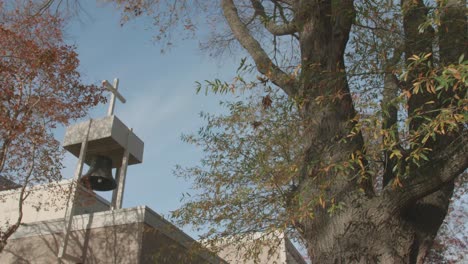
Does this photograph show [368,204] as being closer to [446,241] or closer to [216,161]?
[216,161]

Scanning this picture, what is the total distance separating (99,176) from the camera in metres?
10.2

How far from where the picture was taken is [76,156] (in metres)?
10.6

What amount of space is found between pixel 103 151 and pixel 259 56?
529 cm

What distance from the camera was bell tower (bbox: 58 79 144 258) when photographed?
10.1 metres

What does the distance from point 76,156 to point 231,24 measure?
5147mm

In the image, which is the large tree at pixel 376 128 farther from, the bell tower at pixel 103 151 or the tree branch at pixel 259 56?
the bell tower at pixel 103 151

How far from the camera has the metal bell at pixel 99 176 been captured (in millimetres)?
10180

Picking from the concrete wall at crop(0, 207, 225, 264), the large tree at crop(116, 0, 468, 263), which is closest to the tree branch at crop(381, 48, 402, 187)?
the large tree at crop(116, 0, 468, 263)

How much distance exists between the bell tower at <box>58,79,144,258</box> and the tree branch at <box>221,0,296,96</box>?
3.92 m

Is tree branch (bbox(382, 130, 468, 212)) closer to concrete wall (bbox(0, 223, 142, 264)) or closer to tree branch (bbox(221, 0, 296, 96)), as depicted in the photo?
tree branch (bbox(221, 0, 296, 96))

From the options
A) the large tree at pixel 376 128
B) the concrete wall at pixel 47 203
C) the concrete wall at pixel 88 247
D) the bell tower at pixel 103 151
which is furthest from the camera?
the concrete wall at pixel 47 203

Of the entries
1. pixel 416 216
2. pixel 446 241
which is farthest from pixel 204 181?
pixel 446 241

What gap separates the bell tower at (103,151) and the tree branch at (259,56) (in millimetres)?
3925

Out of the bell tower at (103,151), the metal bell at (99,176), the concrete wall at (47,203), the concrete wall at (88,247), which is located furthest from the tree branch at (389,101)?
the concrete wall at (47,203)
